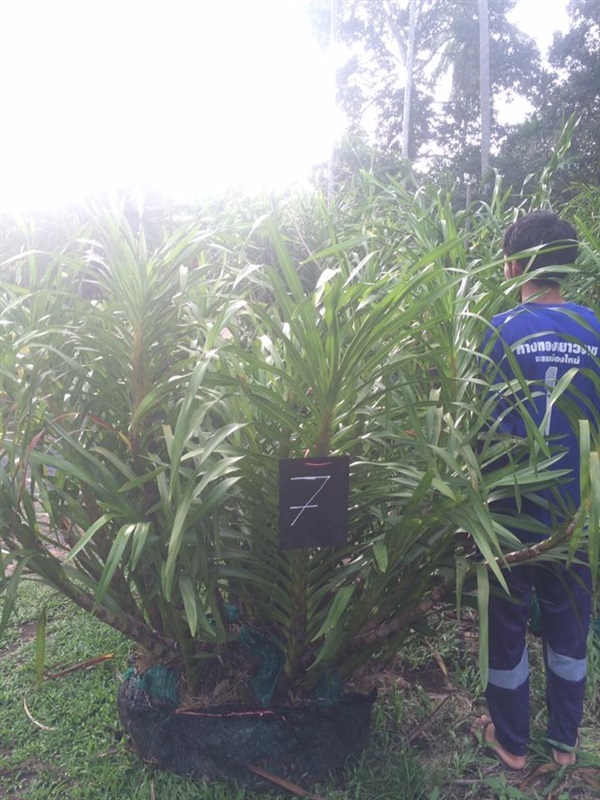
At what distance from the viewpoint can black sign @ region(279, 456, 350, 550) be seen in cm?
147

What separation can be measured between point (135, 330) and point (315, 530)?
1.95ft

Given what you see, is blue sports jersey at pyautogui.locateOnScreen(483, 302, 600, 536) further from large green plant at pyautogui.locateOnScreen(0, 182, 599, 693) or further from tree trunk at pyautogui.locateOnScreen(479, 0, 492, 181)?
tree trunk at pyautogui.locateOnScreen(479, 0, 492, 181)

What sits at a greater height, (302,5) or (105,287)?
(302,5)

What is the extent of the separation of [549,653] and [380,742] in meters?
0.51

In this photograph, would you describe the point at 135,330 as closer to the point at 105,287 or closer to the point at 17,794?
the point at 105,287

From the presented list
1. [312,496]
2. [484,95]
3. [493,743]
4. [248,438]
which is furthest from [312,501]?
[484,95]

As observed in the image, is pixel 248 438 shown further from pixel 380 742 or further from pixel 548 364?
pixel 380 742

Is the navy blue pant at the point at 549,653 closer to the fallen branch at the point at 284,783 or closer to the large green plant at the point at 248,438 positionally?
the large green plant at the point at 248,438

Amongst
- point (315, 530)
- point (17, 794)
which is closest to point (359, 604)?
point (315, 530)

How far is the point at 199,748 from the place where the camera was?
1.85 meters

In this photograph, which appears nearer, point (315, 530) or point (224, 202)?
point (315, 530)

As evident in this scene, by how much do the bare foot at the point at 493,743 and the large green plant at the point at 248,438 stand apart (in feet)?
1.38

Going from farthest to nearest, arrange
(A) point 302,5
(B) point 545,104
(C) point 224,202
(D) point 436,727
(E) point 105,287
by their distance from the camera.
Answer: (A) point 302,5 < (B) point 545,104 < (C) point 224,202 < (D) point 436,727 < (E) point 105,287

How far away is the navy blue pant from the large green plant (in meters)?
0.24
